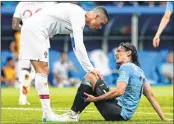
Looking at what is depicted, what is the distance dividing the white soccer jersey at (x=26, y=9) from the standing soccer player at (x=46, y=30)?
4736 millimetres

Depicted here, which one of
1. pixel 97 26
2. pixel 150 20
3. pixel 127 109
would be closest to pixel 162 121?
pixel 127 109

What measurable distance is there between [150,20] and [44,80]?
19354 millimetres

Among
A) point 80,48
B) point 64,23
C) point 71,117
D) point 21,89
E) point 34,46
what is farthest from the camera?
point 21,89

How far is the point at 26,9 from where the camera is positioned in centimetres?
1648

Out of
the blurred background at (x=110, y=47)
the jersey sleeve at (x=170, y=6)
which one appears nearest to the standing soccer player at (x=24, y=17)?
the jersey sleeve at (x=170, y=6)

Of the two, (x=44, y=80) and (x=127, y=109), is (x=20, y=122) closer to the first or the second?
(x=44, y=80)

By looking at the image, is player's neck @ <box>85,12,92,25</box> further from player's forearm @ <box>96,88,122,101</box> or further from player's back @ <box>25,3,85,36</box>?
player's forearm @ <box>96,88,122,101</box>

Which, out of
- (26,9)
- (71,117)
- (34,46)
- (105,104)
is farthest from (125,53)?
(26,9)

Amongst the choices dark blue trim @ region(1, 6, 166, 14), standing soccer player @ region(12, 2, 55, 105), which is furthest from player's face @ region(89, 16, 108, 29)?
dark blue trim @ region(1, 6, 166, 14)

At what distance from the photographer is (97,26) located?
11.2 m

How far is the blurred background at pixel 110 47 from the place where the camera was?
27.8 metres

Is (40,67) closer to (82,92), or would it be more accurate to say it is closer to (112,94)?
(82,92)

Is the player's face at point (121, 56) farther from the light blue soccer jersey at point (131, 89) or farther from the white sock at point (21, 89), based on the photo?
the white sock at point (21, 89)

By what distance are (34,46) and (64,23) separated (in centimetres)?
56
